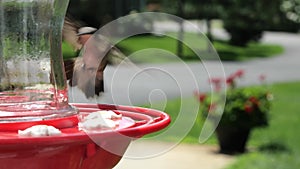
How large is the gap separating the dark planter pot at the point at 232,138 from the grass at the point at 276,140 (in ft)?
0.35

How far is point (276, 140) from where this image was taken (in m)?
5.54

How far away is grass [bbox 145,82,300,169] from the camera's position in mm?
4441

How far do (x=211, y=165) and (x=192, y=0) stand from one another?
10655 mm

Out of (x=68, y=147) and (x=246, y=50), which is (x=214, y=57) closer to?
(x=68, y=147)

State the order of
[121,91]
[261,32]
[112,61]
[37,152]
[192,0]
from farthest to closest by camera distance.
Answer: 1. [261,32]
2. [192,0]
3. [121,91]
4. [112,61]
5. [37,152]

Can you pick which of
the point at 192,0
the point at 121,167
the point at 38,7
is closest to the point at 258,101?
the point at 121,167

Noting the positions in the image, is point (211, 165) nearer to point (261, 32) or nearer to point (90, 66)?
point (90, 66)

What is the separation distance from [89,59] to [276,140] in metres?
4.28

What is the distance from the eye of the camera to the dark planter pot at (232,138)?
536cm

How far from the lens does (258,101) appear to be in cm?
525

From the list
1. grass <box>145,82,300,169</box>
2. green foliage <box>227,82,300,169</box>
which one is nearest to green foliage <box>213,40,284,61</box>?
green foliage <box>227,82,300,169</box>

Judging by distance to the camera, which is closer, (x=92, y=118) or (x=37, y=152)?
A: (x=37, y=152)

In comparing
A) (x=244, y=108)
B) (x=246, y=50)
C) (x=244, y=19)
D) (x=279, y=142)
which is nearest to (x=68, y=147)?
(x=244, y=108)

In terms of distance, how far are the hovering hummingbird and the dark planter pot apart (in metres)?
3.85
